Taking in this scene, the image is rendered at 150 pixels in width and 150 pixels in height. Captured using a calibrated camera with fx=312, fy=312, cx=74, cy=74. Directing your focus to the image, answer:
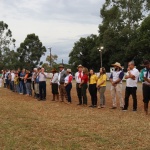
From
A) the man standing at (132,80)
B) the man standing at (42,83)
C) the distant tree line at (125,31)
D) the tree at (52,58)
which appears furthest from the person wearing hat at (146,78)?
the tree at (52,58)

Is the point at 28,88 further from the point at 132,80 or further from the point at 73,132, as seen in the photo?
the point at 73,132

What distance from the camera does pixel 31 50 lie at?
248ft

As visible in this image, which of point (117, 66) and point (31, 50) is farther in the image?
point (31, 50)

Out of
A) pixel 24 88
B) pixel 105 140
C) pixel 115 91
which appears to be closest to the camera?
pixel 105 140

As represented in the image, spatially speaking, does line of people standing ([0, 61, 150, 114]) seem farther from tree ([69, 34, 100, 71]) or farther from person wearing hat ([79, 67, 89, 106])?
tree ([69, 34, 100, 71])

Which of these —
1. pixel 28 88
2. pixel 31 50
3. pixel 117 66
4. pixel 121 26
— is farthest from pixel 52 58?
pixel 117 66

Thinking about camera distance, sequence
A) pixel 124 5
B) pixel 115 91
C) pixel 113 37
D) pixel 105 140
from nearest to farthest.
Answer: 1. pixel 105 140
2. pixel 115 91
3. pixel 124 5
4. pixel 113 37

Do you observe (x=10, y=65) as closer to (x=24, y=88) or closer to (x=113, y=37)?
(x=113, y=37)

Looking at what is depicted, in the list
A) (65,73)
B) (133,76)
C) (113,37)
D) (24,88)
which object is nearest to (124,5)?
(113,37)

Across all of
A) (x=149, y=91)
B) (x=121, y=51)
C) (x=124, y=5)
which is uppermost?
(x=124, y=5)

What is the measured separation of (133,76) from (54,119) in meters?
3.43

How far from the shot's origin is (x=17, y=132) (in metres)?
7.34

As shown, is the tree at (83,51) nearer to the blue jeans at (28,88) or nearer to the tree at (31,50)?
the tree at (31,50)

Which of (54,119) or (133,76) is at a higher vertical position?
(133,76)
